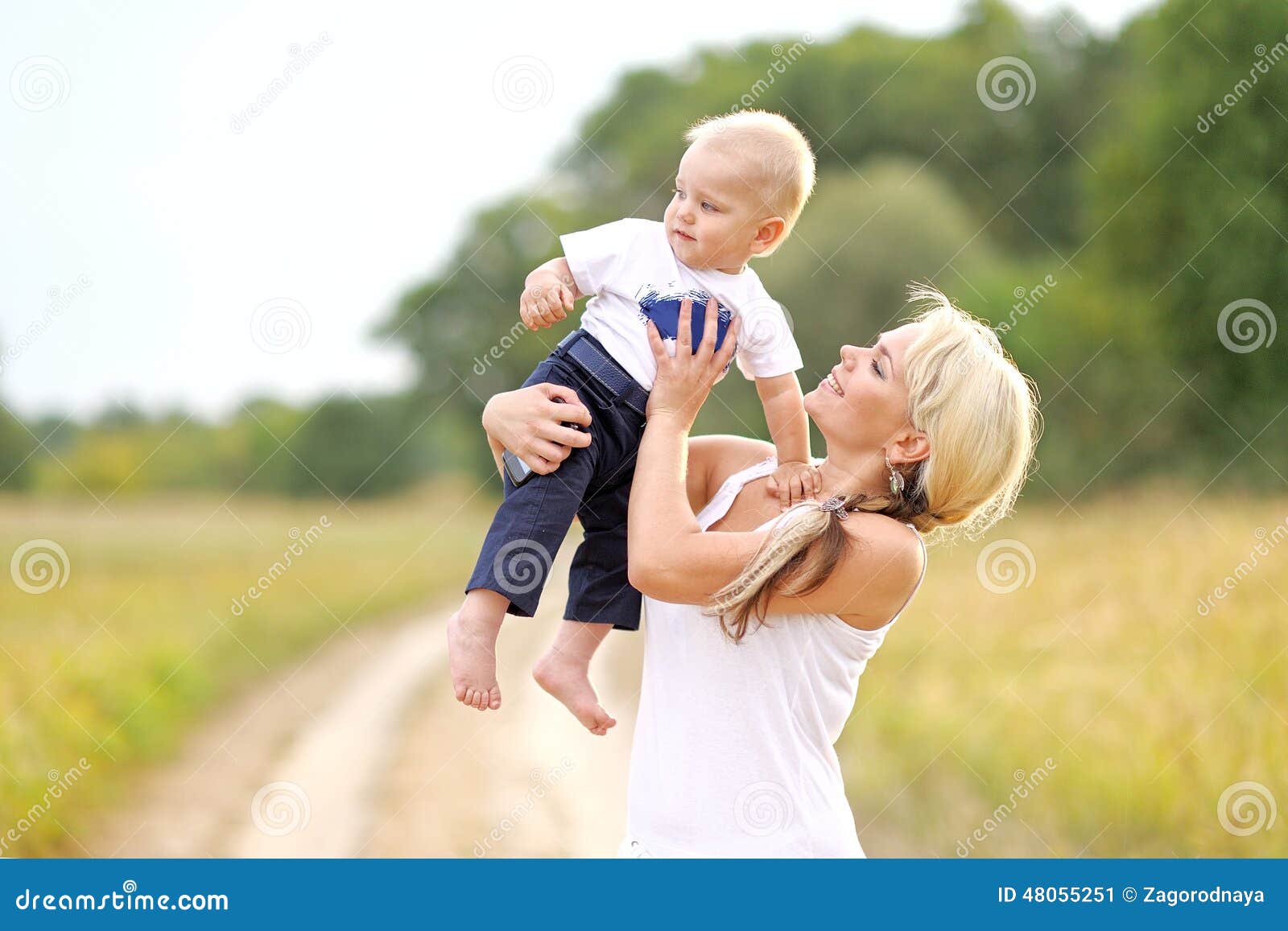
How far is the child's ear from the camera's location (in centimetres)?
236

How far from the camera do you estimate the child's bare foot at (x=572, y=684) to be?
259 cm

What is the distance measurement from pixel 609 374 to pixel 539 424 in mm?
198

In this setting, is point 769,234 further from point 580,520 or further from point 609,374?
point 580,520

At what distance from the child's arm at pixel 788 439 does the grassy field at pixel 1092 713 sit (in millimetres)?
4460

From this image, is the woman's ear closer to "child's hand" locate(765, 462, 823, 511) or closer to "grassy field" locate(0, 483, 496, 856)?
"child's hand" locate(765, 462, 823, 511)

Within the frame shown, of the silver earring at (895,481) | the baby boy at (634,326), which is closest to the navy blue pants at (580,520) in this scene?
the baby boy at (634,326)

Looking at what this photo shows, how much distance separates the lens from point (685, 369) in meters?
2.21

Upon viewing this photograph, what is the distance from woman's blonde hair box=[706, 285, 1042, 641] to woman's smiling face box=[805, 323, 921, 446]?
1.0 inches

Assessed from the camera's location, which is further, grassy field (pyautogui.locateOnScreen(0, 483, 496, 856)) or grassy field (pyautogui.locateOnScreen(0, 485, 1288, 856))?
grassy field (pyautogui.locateOnScreen(0, 483, 496, 856))

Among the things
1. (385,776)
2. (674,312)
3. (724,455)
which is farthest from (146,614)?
(674,312)

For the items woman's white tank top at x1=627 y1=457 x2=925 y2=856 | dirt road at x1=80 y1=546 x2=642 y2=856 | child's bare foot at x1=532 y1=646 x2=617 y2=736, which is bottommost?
dirt road at x1=80 y1=546 x2=642 y2=856

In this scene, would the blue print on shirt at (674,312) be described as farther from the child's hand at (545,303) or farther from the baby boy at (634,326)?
the child's hand at (545,303)

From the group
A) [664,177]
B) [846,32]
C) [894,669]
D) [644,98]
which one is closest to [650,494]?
[894,669]

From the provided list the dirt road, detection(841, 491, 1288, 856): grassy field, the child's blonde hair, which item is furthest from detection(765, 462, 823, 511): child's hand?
the dirt road
